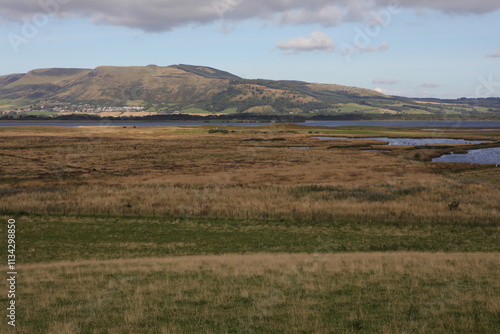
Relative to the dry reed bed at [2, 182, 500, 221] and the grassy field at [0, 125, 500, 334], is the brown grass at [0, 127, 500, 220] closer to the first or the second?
the dry reed bed at [2, 182, 500, 221]

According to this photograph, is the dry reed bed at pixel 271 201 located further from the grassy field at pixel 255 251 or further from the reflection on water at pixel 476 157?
the reflection on water at pixel 476 157

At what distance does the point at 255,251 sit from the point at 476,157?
79.6 meters

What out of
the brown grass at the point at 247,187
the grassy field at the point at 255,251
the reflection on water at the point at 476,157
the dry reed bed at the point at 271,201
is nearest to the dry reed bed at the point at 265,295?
the grassy field at the point at 255,251

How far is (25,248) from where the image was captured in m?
30.2

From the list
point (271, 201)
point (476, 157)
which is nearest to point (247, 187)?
point (271, 201)

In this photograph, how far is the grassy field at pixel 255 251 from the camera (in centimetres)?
1455

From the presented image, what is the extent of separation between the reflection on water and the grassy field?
51.5 ft

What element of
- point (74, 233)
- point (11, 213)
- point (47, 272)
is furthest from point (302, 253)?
point (11, 213)

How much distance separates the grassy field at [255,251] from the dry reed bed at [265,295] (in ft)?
0.27

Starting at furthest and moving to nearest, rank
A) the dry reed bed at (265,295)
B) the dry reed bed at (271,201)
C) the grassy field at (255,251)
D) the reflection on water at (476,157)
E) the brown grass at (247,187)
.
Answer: the reflection on water at (476,157) → the brown grass at (247,187) → the dry reed bed at (271,201) → the grassy field at (255,251) → the dry reed bed at (265,295)

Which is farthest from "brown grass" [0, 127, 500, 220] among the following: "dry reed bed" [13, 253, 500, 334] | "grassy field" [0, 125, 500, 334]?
"dry reed bed" [13, 253, 500, 334]

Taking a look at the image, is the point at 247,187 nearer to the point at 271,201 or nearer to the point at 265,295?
the point at 271,201

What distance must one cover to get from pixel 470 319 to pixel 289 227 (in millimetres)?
24465

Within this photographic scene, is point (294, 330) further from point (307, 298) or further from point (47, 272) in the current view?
point (47, 272)
